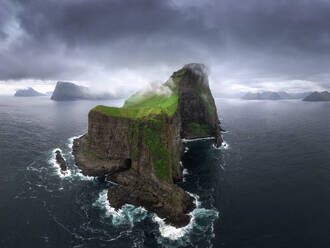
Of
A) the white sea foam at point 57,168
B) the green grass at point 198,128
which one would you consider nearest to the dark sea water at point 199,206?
the white sea foam at point 57,168

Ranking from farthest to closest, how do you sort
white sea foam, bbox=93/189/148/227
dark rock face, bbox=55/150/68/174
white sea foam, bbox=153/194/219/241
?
1. dark rock face, bbox=55/150/68/174
2. white sea foam, bbox=93/189/148/227
3. white sea foam, bbox=153/194/219/241

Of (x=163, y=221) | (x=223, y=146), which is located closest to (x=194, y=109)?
(x=223, y=146)

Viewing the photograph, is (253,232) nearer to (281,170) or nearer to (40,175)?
(281,170)

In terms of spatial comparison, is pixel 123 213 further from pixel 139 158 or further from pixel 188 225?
pixel 188 225

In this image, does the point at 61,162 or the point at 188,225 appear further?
the point at 61,162

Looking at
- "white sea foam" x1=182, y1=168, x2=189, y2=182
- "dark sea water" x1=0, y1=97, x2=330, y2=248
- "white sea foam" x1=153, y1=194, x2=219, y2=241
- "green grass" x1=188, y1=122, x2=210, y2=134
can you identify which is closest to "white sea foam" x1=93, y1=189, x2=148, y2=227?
"dark sea water" x1=0, y1=97, x2=330, y2=248

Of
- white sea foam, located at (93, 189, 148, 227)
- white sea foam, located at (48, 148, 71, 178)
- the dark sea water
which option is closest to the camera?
the dark sea water

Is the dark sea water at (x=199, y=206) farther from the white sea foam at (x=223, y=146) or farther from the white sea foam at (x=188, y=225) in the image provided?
the white sea foam at (x=223, y=146)

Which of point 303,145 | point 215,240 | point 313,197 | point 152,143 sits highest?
point 152,143

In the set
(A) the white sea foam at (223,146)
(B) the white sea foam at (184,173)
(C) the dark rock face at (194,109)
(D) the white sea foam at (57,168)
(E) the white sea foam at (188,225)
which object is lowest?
(E) the white sea foam at (188,225)

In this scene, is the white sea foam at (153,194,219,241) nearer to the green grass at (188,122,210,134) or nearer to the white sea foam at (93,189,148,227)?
the white sea foam at (93,189,148,227)

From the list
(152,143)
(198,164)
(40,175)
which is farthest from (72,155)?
(198,164)
